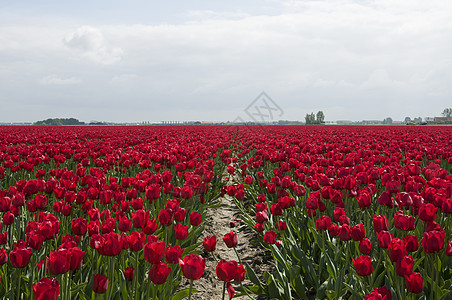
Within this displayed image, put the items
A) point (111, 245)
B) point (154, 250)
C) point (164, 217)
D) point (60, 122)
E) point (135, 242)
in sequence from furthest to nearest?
point (60, 122)
point (164, 217)
point (135, 242)
point (111, 245)
point (154, 250)

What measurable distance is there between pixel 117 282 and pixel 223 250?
2542 millimetres

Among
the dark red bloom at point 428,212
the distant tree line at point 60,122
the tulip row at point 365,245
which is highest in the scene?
the distant tree line at point 60,122

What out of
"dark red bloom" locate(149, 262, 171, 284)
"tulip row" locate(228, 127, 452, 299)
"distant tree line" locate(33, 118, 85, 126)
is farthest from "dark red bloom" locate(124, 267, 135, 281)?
"distant tree line" locate(33, 118, 85, 126)

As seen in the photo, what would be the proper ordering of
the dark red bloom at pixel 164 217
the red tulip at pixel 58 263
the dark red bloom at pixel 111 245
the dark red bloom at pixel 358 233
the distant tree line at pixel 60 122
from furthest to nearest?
the distant tree line at pixel 60 122 < the dark red bloom at pixel 164 217 < the dark red bloom at pixel 358 233 < the dark red bloom at pixel 111 245 < the red tulip at pixel 58 263

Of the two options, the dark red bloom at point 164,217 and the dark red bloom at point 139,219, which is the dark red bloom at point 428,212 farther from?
the dark red bloom at point 139,219

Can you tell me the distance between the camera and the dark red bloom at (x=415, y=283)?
1.97m

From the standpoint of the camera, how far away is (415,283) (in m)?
1.97

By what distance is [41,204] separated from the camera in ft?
10.8

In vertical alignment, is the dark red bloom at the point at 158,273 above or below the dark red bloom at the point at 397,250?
below

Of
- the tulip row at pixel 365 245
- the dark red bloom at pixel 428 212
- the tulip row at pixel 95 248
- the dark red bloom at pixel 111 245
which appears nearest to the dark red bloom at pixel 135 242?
the tulip row at pixel 95 248

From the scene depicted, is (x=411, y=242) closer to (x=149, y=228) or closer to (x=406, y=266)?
(x=406, y=266)

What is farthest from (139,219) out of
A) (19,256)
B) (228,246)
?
(19,256)

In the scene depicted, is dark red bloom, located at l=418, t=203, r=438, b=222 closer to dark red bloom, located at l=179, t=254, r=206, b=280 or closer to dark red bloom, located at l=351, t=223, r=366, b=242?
dark red bloom, located at l=351, t=223, r=366, b=242

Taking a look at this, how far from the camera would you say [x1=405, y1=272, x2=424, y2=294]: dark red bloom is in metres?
1.97
